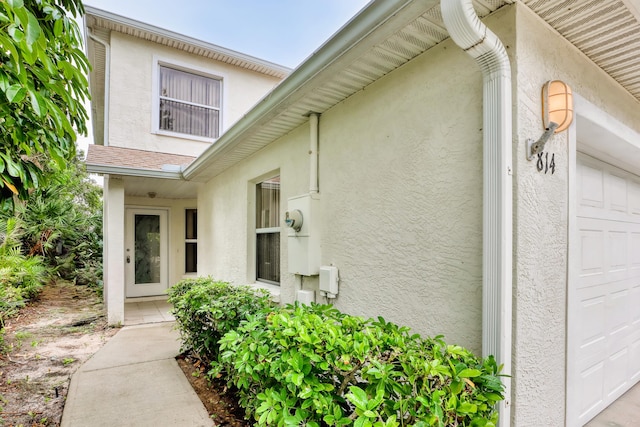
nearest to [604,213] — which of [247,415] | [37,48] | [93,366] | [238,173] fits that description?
[247,415]

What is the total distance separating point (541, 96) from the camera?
7.49 ft

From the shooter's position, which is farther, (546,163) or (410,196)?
(410,196)

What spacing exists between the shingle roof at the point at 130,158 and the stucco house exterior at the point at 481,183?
2.96 meters

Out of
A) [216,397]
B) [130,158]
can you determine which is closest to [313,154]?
[216,397]

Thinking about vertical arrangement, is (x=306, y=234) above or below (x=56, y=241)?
above

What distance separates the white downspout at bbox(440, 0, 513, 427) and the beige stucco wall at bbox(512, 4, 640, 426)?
0.09 meters

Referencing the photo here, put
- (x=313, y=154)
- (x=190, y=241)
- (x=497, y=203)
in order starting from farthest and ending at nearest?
(x=190, y=241), (x=313, y=154), (x=497, y=203)

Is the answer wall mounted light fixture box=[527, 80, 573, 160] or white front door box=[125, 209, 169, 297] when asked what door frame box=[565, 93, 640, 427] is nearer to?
wall mounted light fixture box=[527, 80, 573, 160]

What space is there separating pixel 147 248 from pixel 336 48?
366 inches

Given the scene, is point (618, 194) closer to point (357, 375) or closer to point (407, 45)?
point (407, 45)

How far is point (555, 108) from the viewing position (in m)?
2.25

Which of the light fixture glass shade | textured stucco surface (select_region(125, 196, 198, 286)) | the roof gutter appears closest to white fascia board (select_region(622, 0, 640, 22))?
the light fixture glass shade

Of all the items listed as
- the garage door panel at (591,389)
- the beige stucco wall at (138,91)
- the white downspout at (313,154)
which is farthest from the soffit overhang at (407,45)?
the beige stucco wall at (138,91)

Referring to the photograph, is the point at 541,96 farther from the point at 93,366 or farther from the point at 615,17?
the point at 93,366
